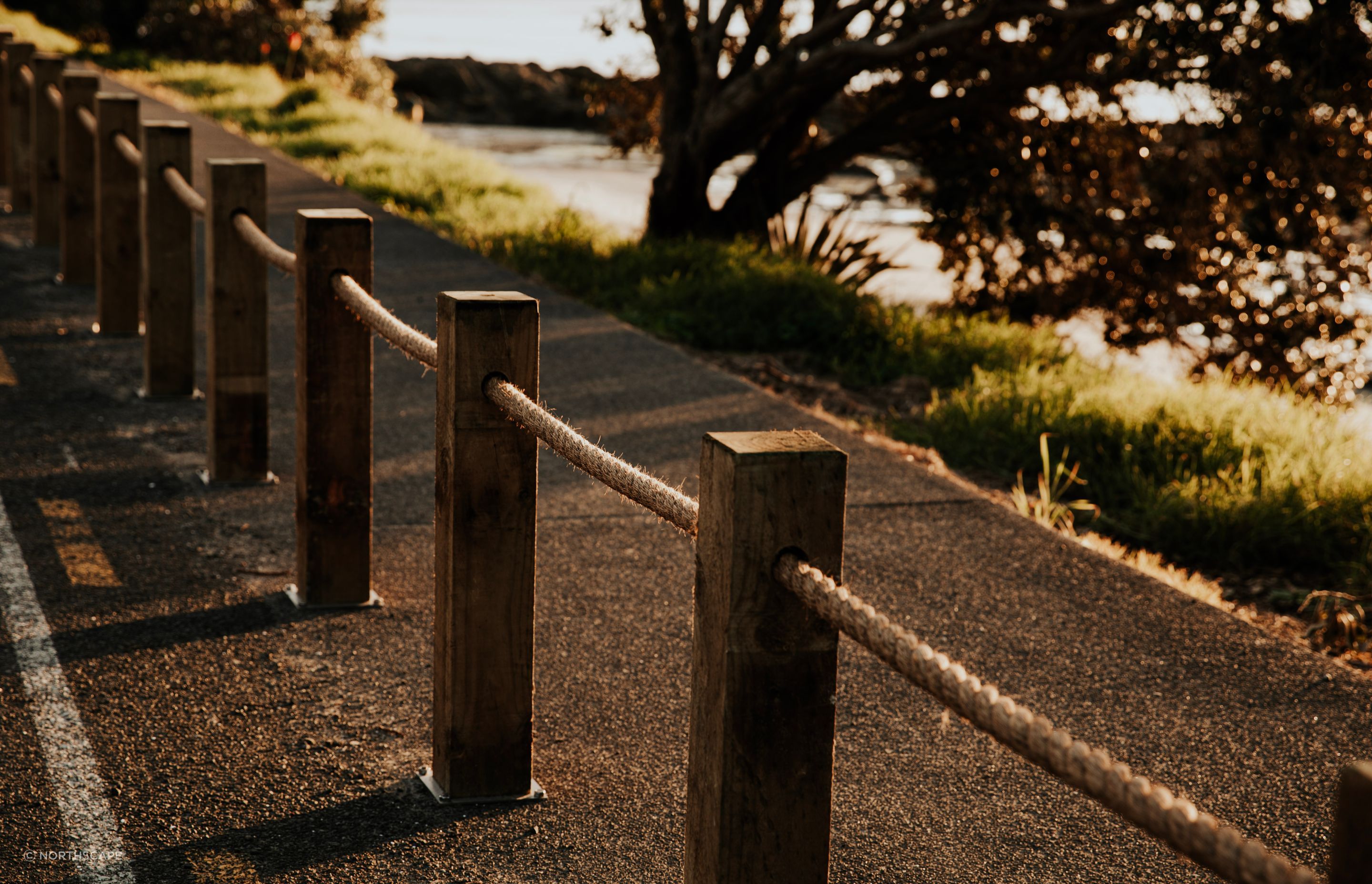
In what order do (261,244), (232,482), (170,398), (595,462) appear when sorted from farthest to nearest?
(170,398) < (232,482) < (261,244) < (595,462)

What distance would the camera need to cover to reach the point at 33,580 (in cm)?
434

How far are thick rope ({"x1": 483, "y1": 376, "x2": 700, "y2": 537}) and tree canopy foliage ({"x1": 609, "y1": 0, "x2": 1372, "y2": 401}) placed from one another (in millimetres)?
7242

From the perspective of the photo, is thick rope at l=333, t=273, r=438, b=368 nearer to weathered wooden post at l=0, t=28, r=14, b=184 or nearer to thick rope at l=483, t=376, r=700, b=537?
thick rope at l=483, t=376, r=700, b=537

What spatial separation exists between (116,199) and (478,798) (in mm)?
4771

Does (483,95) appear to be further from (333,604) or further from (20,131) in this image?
(333,604)

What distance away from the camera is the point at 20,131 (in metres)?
10.3

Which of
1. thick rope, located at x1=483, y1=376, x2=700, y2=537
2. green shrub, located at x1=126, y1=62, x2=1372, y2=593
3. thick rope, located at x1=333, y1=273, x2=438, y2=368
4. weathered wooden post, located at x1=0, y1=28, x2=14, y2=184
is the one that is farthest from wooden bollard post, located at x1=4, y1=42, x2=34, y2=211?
thick rope, located at x1=483, y1=376, x2=700, y2=537

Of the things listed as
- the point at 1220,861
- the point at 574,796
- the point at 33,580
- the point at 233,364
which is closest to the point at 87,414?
the point at 233,364

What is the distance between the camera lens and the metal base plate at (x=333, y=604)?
168 inches

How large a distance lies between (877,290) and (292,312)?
4.92 meters

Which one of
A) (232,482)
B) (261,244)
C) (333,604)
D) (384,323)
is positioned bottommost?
(333,604)

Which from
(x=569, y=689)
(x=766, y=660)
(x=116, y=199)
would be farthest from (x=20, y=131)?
(x=766, y=660)

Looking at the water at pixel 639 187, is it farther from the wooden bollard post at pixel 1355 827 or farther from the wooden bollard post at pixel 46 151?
the wooden bollard post at pixel 1355 827

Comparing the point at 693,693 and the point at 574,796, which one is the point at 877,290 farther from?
the point at 693,693
